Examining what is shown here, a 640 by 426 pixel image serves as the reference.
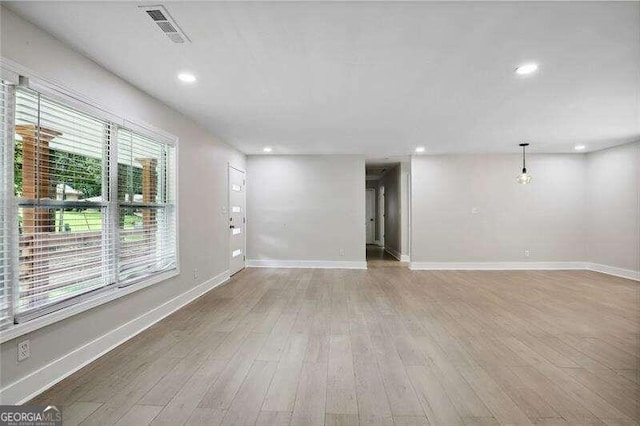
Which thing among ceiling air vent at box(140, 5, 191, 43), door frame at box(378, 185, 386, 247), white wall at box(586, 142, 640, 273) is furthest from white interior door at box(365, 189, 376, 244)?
ceiling air vent at box(140, 5, 191, 43)

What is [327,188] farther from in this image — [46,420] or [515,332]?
[46,420]

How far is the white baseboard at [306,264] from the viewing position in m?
6.78

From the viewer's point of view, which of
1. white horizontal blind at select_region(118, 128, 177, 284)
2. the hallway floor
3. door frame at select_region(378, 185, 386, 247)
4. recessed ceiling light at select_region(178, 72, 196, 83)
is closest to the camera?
recessed ceiling light at select_region(178, 72, 196, 83)

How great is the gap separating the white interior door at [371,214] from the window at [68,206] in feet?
29.3

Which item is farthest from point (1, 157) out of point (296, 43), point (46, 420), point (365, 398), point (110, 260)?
point (365, 398)

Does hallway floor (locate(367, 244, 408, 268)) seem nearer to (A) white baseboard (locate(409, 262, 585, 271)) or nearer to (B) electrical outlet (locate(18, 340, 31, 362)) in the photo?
(A) white baseboard (locate(409, 262, 585, 271))

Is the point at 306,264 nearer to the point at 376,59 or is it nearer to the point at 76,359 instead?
the point at 76,359

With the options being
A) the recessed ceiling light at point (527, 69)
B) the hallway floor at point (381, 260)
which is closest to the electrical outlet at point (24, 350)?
the recessed ceiling light at point (527, 69)

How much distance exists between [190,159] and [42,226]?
2244 mm

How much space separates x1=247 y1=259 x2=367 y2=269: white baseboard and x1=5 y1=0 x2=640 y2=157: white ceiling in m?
3.33

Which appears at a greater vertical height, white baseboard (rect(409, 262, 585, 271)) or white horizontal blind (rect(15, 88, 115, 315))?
white horizontal blind (rect(15, 88, 115, 315))

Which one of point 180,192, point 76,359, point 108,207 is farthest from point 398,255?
point 76,359

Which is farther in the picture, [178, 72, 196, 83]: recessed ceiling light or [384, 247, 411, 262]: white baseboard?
[384, 247, 411, 262]: white baseboard

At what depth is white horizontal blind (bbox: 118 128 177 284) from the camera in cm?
297
